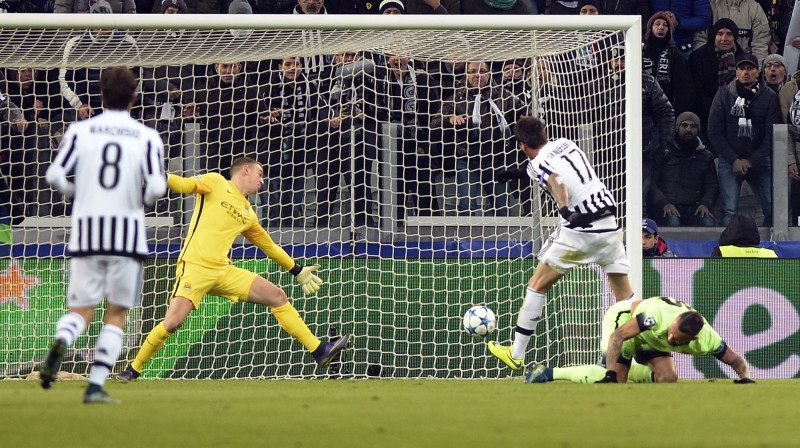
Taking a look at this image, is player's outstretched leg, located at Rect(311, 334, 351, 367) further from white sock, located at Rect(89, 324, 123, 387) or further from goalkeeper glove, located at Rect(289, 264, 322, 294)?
white sock, located at Rect(89, 324, 123, 387)

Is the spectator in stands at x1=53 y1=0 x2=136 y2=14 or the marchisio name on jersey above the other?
the spectator in stands at x1=53 y1=0 x2=136 y2=14

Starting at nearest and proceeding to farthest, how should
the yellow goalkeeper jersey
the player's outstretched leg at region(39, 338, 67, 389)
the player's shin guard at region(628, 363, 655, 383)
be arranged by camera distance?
the player's outstretched leg at region(39, 338, 67, 389), the player's shin guard at region(628, 363, 655, 383), the yellow goalkeeper jersey

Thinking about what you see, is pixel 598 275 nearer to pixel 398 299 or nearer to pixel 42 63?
pixel 398 299

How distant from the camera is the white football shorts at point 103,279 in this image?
6.47 metres

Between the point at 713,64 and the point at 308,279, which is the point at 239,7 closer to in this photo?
the point at 308,279

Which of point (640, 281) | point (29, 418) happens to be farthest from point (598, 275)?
point (29, 418)

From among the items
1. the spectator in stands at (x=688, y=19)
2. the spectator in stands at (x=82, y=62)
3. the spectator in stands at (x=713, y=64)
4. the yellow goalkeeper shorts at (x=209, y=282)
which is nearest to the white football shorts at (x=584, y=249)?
the yellow goalkeeper shorts at (x=209, y=282)

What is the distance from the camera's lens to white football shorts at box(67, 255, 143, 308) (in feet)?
21.2

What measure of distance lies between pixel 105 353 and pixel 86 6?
24.9ft

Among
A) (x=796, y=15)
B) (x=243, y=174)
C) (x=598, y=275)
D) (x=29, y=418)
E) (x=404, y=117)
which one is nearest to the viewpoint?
(x=29, y=418)

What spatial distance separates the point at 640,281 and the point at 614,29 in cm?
213

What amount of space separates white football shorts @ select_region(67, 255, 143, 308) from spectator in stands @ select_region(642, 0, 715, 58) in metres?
9.02

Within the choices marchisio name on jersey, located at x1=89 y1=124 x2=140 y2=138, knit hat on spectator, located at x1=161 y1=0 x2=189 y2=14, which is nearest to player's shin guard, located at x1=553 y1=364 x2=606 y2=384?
marchisio name on jersey, located at x1=89 y1=124 x2=140 y2=138

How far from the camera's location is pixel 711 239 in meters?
12.2
